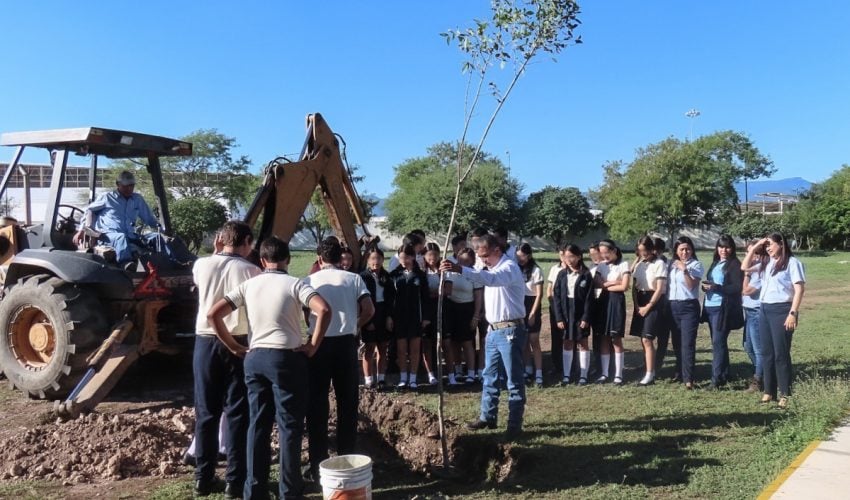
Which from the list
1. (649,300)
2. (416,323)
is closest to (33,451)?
(416,323)

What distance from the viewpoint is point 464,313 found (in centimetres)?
829

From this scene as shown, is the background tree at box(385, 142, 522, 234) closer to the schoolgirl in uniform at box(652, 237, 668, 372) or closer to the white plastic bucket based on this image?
the schoolgirl in uniform at box(652, 237, 668, 372)

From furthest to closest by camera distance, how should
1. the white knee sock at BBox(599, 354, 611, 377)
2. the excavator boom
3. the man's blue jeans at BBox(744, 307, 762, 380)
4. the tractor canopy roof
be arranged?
the white knee sock at BBox(599, 354, 611, 377) → the man's blue jeans at BBox(744, 307, 762, 380) → the tractor canopy roof → the excavator boom

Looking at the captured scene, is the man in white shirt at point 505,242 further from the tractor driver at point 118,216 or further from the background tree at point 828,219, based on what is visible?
the background tree at point 828,219

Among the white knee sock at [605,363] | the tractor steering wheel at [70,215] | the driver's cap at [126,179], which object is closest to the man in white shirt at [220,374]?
the driver's cap at [126,179]

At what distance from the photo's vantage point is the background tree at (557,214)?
49.5m

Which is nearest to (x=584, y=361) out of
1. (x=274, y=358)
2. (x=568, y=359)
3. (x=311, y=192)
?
(x=568, y=359)

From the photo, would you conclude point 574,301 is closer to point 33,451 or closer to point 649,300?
point 649,300

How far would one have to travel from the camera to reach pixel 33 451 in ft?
17.9

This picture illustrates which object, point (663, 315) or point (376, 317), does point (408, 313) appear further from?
point (663, 315)

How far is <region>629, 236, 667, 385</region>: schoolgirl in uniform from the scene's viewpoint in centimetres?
813

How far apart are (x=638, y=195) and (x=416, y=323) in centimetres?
3971

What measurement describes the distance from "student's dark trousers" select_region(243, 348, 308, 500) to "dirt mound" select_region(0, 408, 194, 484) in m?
1.15

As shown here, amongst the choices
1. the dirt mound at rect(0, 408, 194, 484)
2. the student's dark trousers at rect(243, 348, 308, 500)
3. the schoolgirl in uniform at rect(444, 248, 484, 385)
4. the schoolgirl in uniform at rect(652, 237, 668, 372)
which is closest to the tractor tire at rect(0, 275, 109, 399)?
the dirt mound at rect(0, 408, 194, 484)
